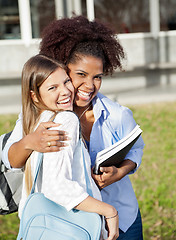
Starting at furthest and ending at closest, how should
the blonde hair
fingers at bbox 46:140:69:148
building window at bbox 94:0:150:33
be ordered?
building window at bbox 94:0:150:33, the blonde hair, fingers at bbox 46:140:69:148

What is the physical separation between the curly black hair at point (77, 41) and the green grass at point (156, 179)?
2.45 metres

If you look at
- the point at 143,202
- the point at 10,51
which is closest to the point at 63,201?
the point at 143,202

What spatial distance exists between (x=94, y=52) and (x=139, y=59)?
9.49m

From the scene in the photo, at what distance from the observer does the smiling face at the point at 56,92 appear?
190cm

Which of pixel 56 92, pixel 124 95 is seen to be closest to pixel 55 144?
pixel 56 92

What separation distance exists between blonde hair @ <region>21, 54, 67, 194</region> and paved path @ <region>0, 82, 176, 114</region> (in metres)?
6.37

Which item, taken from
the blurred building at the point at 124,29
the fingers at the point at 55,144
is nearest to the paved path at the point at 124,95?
the blurred building at the point at 124,29

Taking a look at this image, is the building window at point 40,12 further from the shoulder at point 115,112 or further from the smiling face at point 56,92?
the smiling face at point 56,92

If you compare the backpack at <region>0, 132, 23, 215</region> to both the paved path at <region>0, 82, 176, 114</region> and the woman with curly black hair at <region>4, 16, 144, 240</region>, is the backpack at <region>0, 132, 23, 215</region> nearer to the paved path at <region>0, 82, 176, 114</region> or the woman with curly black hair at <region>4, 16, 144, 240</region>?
the woman with curly black hair at <region>4, 16, 144, 240</region>

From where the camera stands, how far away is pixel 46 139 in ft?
5.69

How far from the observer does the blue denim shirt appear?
2.19m

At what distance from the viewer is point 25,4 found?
1118 cm

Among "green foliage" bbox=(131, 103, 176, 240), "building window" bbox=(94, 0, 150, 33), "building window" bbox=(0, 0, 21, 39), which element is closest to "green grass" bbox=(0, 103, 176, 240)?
"green foliage" bbox=(131, 103, 176, 240)

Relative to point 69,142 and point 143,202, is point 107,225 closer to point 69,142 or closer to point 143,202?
point 69,142
